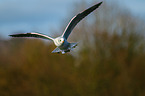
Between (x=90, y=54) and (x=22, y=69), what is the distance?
7078 millimetres

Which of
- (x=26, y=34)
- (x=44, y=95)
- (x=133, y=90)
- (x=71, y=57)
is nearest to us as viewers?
(x=26, y=34)

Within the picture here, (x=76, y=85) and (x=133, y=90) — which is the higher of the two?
(x=76, y=85)

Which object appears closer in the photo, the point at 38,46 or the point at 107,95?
the point at 107,95

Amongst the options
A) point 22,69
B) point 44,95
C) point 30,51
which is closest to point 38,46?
point 30,51

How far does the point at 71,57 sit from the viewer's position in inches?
1089

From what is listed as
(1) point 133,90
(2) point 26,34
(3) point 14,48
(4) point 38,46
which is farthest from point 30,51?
(2) point 26,34

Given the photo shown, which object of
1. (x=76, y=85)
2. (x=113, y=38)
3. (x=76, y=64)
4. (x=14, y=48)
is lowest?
(x=76, y=85)

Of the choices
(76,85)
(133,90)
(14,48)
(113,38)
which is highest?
(14,48)

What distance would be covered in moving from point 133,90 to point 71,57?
7095 millimetres

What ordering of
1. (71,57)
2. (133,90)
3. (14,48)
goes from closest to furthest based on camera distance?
(133,90) → (71,57) → (14,48)

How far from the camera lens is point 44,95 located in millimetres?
25625

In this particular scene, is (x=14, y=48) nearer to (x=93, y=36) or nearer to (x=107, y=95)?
(x=93, y=36)

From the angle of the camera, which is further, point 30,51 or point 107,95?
point 30,51

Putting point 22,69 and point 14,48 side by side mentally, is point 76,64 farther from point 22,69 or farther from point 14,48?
point 14,48
